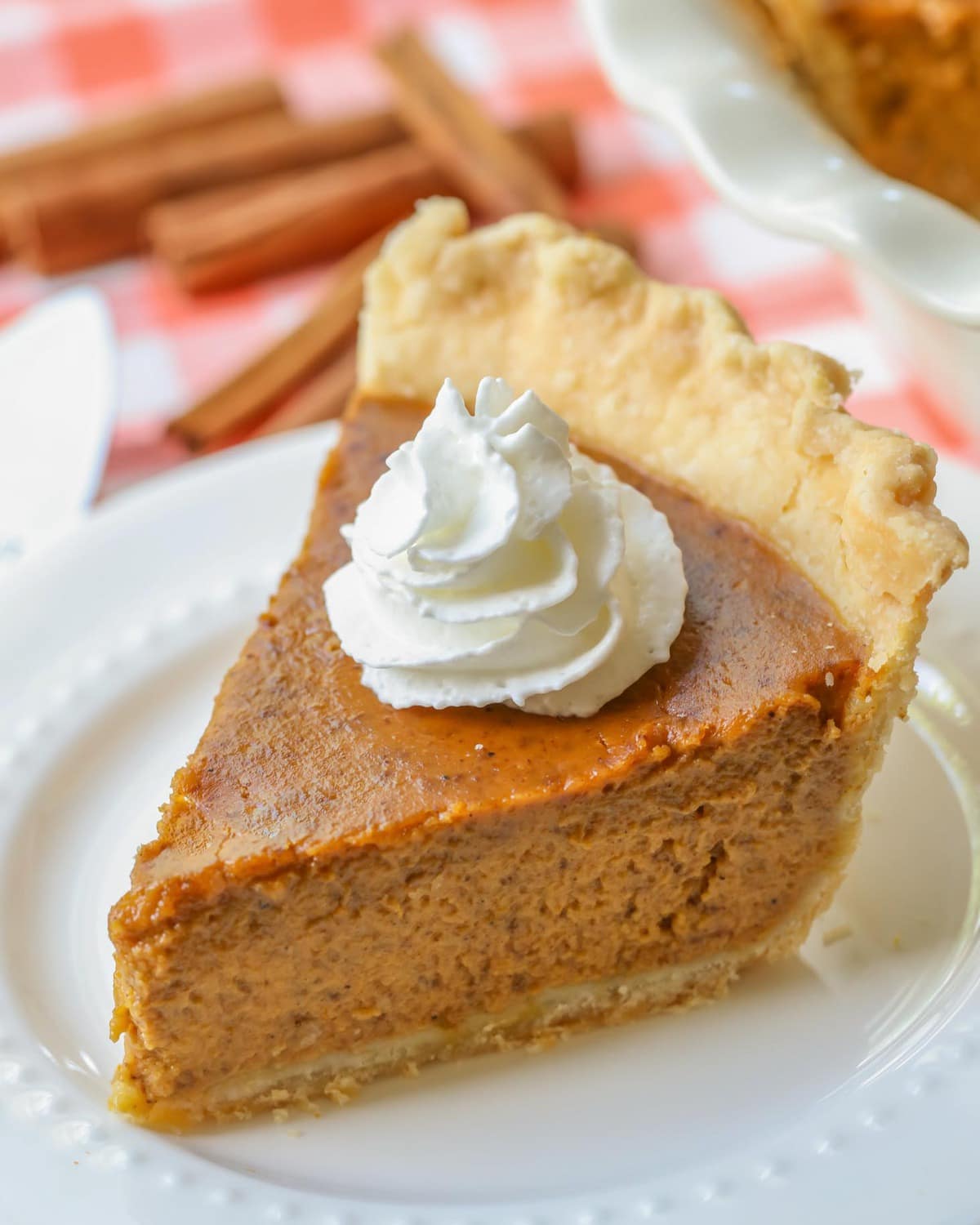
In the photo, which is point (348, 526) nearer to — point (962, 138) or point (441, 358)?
point (441, 358)

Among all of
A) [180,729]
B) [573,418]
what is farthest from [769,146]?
[180,729]

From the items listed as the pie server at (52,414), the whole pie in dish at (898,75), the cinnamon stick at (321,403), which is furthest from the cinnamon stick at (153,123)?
the whole pie in dish at (898,75)

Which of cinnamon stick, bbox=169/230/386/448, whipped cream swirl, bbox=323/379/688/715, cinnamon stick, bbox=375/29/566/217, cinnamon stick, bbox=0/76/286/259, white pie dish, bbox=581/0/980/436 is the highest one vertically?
white pie dish, bbox=581/0/980/436

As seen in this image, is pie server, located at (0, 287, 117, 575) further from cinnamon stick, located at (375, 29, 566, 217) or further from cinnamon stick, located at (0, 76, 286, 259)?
cinnamon stick, located at (375, 29, 566, 217)

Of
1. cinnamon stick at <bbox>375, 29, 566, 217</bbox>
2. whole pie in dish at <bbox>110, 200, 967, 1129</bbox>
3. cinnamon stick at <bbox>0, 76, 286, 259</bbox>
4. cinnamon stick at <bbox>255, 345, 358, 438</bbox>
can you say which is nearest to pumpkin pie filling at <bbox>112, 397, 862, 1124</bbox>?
whole pie in dish at <bbox>110, 200, 967, 1129</bbox>

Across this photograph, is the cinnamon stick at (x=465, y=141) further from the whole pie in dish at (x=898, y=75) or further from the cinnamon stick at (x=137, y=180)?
the whole pie in dish at (x=898, y=75)

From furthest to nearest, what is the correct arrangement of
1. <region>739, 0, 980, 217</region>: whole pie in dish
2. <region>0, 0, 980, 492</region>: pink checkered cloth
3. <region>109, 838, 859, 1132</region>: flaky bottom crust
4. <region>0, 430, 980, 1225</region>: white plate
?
<region>0, 0, 980, 492</region>: pink checkered cloth, <region>739, 0, 980, 217</region>: whole pie in dish, <region>109, 838, 859, 1132</region>: flaky bottom crust, <region>0, 430, 980, 1225</region>: white plate

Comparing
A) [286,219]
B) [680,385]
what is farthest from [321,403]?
[680,385]
